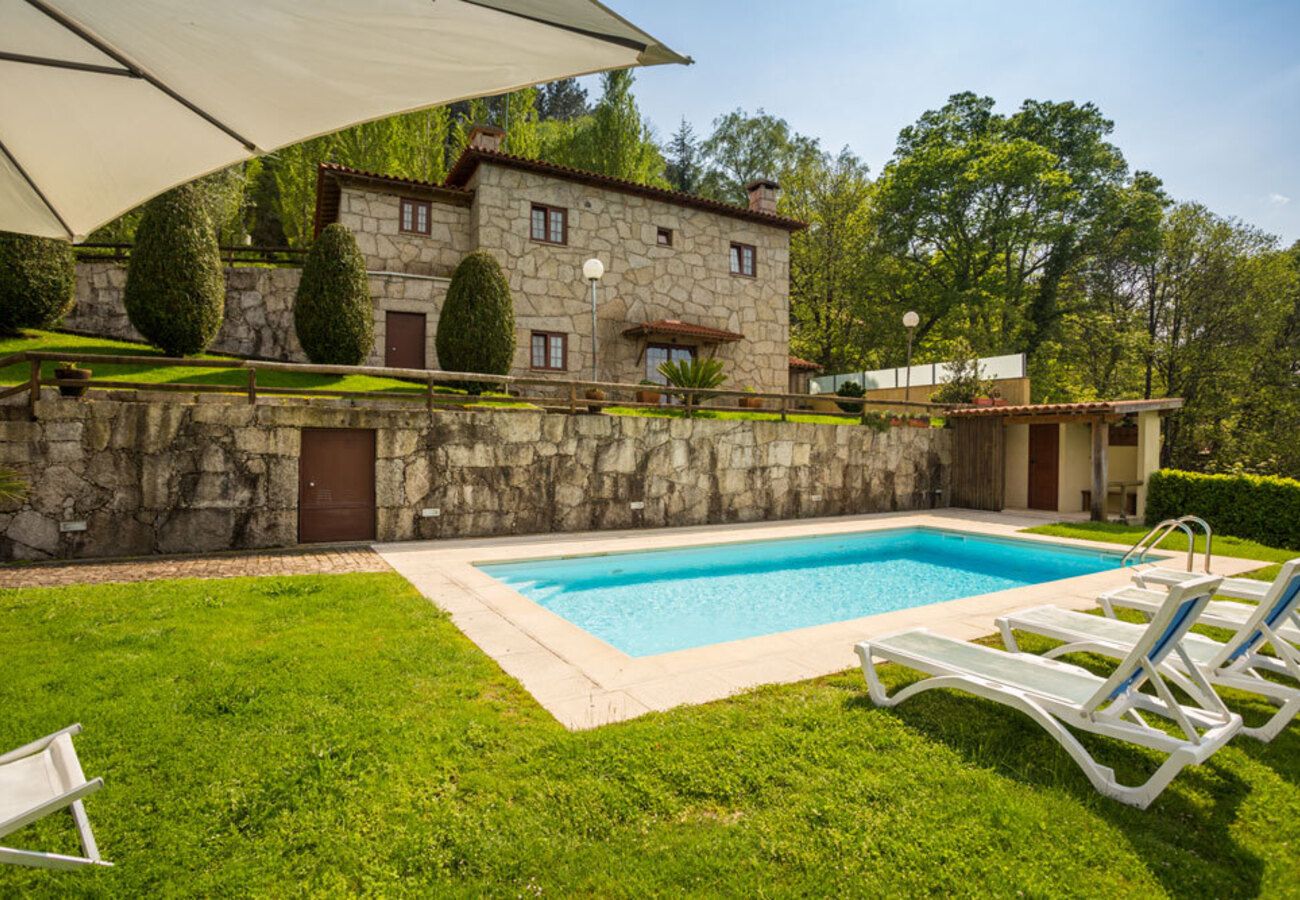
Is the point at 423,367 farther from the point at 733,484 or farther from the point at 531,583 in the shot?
the point at 531,583

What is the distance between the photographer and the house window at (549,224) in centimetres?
1725

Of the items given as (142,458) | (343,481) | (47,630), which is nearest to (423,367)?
(343,481)

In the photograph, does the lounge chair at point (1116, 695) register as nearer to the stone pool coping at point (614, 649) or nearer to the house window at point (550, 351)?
the stone pool coping at point (614, 649)

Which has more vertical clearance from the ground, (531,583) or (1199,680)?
(1199,680)

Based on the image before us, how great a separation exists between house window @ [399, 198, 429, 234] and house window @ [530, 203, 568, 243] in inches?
114

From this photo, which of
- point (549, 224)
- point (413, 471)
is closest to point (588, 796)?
point (413, 471)

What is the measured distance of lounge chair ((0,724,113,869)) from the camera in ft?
6.45

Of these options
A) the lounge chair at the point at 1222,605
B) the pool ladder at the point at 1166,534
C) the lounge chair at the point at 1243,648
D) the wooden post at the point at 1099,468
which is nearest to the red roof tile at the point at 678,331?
the wooden post at the point at 1099,468

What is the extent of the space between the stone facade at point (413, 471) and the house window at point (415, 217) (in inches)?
337

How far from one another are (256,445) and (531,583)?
4645 mm

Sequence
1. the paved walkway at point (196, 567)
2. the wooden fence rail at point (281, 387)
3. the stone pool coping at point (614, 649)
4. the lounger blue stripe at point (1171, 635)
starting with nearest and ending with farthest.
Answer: the lounger blue stripe at point (1171, 635) → the stone pool coping at point (614, 649) → the paved walkway at point (196, 567) → the wooden fence rail at point (281, 387)

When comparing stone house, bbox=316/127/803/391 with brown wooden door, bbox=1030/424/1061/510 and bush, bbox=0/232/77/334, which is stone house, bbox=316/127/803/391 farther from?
brown wooden door, bbox=1030/424/1061/510

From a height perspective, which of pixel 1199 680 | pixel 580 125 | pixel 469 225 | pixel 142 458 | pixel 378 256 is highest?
pixel 580 125

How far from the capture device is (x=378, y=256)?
16.3 meters
